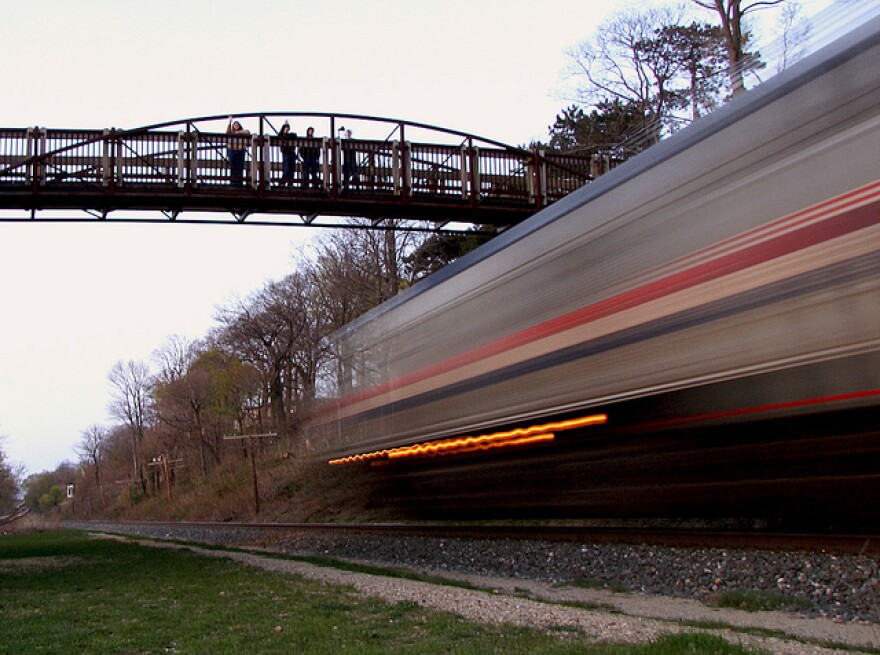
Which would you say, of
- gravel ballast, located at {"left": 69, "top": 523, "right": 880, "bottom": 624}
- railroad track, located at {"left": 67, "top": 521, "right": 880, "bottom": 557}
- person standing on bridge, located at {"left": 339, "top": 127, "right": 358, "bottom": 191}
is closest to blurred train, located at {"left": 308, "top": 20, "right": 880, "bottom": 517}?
railroad track, located at {"left": 67, "top": 521, "right": 880, "bottom": 557}

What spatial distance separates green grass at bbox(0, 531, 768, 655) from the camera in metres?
6.36

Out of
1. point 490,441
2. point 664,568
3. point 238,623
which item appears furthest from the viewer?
point 490,441

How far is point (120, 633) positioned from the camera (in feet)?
25.1

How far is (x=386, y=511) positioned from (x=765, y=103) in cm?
1504

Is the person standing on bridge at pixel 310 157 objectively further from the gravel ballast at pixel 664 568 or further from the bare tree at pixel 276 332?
the bare tree at pixel 276 332

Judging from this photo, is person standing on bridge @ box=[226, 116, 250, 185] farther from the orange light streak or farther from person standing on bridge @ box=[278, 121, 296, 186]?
the orange light streak

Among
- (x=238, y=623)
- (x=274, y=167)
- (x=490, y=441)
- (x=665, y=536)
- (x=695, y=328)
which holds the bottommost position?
(x=238, y=623)

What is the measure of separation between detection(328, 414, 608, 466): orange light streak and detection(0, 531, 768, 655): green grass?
3383mm

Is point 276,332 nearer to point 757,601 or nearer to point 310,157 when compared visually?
point 310,157

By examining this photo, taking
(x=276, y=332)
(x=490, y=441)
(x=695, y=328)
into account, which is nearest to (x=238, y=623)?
(x=695, y=328)

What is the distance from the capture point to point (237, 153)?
18672 millimetres

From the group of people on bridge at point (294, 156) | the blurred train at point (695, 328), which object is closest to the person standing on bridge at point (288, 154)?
the group of people on bridge at point (294, 156)

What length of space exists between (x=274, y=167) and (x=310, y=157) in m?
0.90

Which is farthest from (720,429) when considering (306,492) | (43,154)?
(306,492)
